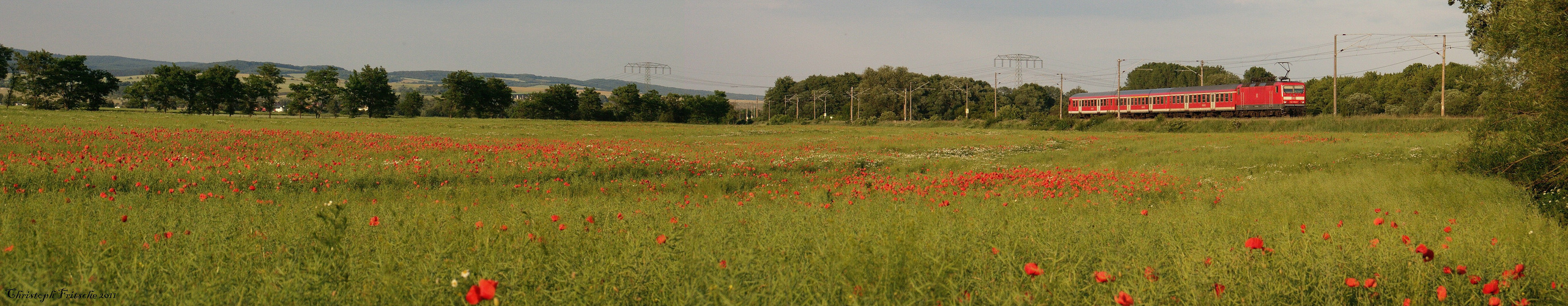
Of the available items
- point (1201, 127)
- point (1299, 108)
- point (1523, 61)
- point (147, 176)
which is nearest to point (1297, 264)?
point (1523, 61)

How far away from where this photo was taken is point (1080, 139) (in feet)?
99.3

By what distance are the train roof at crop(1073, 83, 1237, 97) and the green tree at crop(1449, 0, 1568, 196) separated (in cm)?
4207

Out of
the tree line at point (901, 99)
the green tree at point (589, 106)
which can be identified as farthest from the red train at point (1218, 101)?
the green tree at point (589, 106)

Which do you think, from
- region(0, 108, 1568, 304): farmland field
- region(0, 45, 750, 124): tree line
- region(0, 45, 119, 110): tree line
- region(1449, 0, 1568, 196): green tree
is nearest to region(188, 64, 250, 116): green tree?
region(0, 45, 750, 124): tree line

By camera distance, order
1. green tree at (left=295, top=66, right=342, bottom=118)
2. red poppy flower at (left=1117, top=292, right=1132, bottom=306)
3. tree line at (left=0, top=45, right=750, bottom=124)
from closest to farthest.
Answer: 1. red poppy flower at (left=1117, top=292, right=1132, bottom=306)
2. tree line at (left=0, top=45, right=750, bottom=124)
3. green tree at (left=295, top=66, right=342, bottom=118)

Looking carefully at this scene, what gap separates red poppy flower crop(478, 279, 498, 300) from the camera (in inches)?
108

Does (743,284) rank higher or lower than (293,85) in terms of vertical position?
lower

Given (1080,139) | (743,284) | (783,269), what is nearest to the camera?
(743,284)

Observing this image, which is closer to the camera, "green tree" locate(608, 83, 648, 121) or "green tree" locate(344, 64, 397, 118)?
"green tree" locate(344, 64, 397, 118)

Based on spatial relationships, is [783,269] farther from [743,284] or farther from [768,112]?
[768,112]

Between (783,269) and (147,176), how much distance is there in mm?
11485

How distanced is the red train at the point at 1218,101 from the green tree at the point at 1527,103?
41070mm

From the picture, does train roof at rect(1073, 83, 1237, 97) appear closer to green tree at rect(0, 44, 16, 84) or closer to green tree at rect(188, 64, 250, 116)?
green tree at rect(188, 64, 250, 116)

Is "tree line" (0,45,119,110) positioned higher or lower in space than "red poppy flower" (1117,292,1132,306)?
higher
